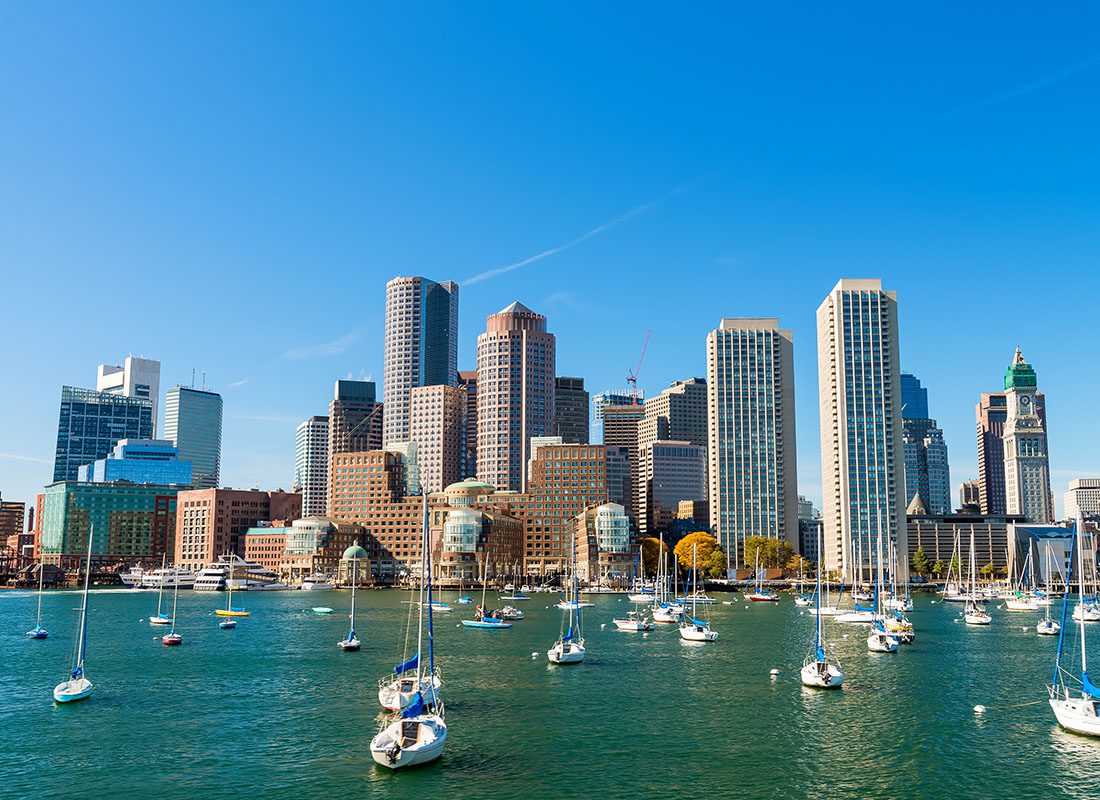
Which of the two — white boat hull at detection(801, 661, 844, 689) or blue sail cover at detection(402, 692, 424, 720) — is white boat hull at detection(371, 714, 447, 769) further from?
white boat hull at detection(801, 661, 844, 689)

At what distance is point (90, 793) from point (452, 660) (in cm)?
6289

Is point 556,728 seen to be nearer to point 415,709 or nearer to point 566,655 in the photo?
point 415,709

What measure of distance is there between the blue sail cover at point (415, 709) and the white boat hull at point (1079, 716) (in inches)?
1899

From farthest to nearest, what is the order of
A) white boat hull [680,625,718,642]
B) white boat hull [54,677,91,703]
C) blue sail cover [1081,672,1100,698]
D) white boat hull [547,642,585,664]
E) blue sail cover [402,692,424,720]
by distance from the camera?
white boat hull [680,625,718,642]
white boat hull [547,642,585,664]
white boat hull [54,677,91,703]
blue sail cover [1081,672,1100,698]
blue sail cover [402,692,424,720]

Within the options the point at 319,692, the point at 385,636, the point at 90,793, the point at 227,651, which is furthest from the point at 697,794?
the point at 385,636

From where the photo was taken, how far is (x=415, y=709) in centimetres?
6675

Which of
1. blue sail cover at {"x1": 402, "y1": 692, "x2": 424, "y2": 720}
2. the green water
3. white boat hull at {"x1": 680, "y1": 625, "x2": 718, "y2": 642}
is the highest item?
blue sail cover at {"x1": 402, "y1": 692, "x2": 424, "y2": 720}

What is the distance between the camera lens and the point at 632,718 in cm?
8200

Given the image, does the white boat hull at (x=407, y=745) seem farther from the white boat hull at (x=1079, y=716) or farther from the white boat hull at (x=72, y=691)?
the white boat hull at (x=1079, y=716)

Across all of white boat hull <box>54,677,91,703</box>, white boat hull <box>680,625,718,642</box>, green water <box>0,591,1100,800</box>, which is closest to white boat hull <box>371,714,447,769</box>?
green water <box>0,591,1100,800</box>

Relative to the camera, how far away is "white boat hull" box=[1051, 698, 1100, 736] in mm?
72500

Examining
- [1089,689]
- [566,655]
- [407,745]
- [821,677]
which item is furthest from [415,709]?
[566,655]

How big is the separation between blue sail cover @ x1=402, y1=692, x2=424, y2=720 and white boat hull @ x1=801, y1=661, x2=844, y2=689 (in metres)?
45.6

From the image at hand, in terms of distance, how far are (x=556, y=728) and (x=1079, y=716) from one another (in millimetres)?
38907
